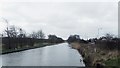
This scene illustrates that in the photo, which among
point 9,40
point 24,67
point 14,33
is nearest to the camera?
point 24,67

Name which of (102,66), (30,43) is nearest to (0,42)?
(30,43)

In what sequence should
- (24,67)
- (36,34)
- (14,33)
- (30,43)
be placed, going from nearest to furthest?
(24,67) < (14,33) < (30,43) < (36,34)

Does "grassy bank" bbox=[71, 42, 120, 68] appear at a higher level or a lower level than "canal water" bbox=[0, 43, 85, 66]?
higher

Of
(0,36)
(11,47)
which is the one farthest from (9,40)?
(0,36)

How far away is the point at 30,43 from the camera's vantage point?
6862 cm

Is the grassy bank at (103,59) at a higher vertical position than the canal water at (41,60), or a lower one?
higher

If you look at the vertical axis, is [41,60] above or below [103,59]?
below

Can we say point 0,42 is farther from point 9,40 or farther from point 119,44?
point 119,44

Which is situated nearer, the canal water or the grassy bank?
the grassy bank

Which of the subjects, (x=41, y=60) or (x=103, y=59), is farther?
(x=41, y=60)

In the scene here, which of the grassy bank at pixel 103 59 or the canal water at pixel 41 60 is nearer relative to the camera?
the grassy bank at pixel 103 59

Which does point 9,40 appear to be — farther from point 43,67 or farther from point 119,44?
point 43,67

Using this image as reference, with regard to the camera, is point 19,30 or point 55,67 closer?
point 55,67

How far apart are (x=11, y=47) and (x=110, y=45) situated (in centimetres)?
2719
